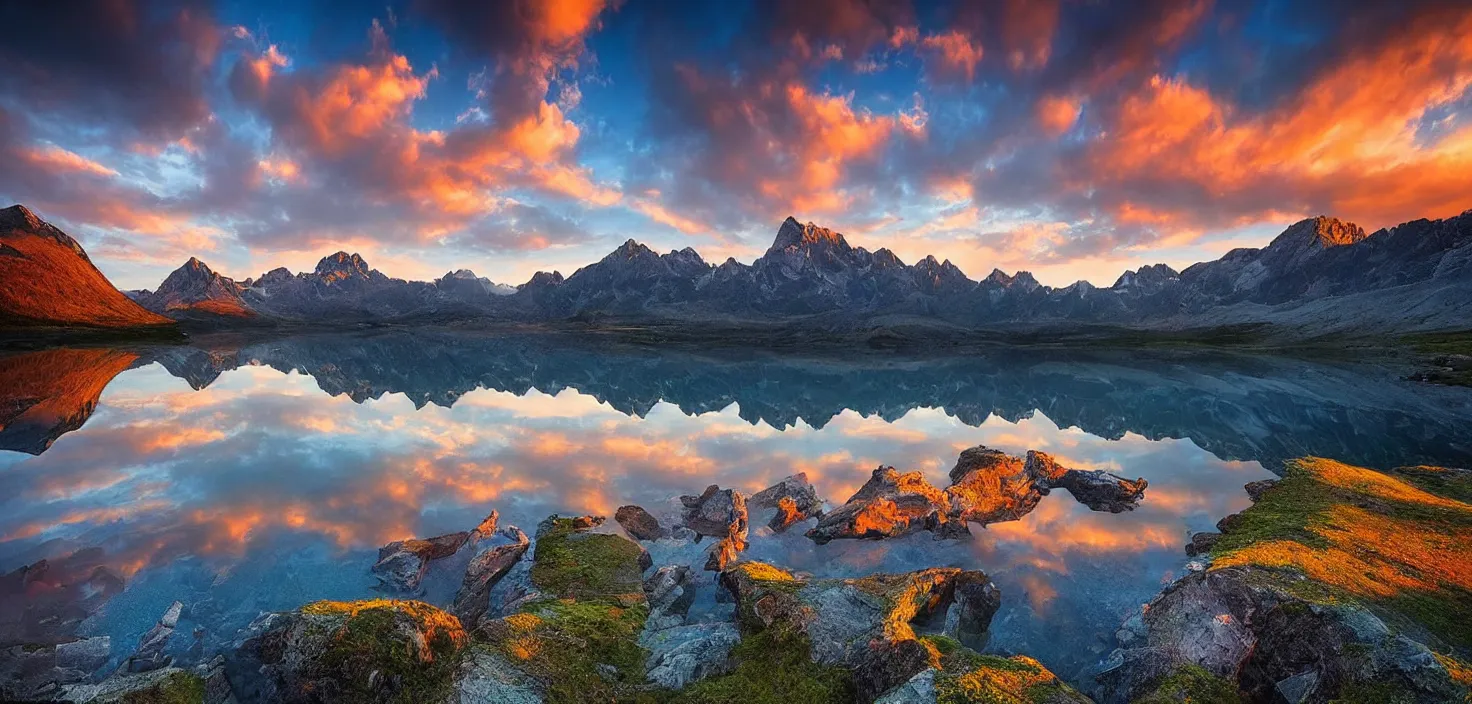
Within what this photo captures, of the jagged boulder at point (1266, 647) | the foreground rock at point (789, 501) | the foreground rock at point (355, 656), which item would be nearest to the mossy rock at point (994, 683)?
the jagged boulder at point (1266, 647)

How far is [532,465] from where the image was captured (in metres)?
32.5

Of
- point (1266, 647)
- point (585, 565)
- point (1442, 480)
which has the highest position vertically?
point (1266, 647)

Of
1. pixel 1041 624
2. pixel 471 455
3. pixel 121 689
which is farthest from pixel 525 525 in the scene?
pixel 1041 624

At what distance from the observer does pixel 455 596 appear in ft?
59.4

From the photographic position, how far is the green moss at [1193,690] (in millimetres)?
10844

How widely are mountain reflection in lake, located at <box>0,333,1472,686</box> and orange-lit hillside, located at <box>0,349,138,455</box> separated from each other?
0.36 meters

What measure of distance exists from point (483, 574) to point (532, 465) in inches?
563

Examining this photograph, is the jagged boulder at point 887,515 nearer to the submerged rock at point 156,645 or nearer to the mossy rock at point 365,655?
the mossy rock at point 365,655

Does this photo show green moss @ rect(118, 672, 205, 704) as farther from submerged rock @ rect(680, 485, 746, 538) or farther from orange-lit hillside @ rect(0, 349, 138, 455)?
orange-lit hillside @ rect(0, 349, 138, 455)

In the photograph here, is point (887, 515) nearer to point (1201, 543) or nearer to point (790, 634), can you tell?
point (1201, 543)

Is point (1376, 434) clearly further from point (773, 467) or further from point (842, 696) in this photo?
point (842, 696)

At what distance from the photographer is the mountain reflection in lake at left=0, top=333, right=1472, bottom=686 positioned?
18391 millimetres

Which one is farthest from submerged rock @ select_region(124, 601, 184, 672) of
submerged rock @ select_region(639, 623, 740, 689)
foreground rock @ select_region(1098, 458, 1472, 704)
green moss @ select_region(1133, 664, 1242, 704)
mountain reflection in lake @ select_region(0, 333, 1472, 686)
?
foreground rock @ select_region(1098, 458, 1472, 704)

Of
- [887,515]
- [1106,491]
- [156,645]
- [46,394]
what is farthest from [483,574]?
[46,394]
